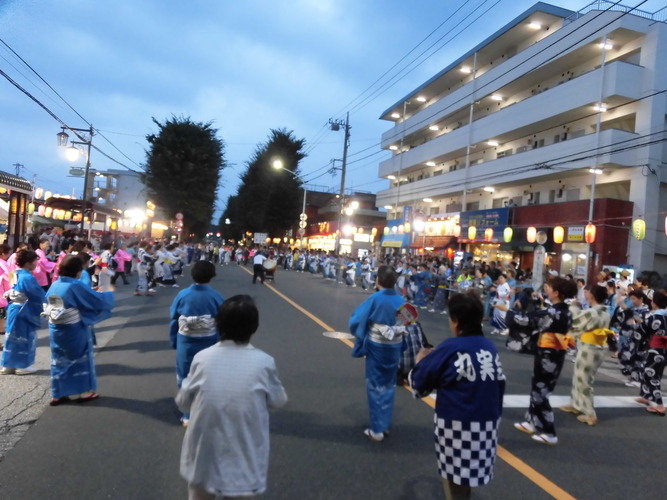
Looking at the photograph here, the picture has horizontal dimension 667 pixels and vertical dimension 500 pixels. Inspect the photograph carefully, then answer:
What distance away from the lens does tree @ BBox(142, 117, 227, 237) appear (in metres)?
36.3

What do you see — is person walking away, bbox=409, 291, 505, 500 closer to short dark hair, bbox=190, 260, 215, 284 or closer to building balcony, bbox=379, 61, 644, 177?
short dark hair, bbox=190, 260, 215, 284

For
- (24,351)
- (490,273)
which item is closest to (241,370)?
(24,351)

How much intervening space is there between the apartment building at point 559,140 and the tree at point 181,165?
16.8 meters

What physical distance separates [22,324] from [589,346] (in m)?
7.10

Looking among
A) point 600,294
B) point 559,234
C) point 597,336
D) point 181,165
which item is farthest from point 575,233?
point 181,165

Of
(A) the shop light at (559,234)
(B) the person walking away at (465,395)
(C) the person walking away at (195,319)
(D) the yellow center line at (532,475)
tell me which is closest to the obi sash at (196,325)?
(C) the person walking away at (195,319)

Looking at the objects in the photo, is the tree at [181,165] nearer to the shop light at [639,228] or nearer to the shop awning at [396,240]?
the shop awning at [396,240]

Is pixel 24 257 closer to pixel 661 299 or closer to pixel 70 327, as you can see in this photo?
pixel 70 327

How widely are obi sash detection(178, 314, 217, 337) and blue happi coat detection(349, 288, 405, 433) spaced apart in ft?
4.80

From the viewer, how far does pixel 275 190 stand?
5306 cm

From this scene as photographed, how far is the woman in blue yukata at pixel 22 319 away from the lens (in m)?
5.94

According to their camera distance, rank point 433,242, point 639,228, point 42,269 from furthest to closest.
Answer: point 433,242 → point 639,228 → point 42,269

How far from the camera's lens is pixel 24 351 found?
19.8 feet

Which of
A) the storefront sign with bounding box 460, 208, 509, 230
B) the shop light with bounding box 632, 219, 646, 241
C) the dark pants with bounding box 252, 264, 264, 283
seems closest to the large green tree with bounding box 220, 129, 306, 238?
the storefront sign with bounding box 460, 208, 509, 230
